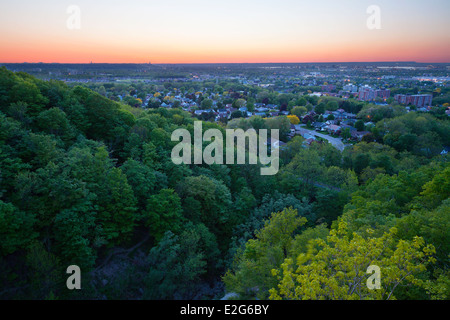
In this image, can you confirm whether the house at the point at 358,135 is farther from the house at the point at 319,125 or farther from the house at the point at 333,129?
the house at the point at 319,125

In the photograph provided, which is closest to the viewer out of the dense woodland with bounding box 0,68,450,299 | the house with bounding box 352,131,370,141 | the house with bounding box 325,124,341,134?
the dense woodland with bounding box 0,68,450,299

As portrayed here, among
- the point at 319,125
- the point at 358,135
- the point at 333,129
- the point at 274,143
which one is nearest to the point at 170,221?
the point at 274,143

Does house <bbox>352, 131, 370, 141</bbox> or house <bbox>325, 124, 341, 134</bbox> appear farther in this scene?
house <bbox>325, 124, 341, 134</bbox>

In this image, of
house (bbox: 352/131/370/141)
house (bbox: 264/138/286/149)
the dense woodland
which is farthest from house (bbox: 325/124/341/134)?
the dense woodland

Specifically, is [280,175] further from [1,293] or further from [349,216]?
[1,293]

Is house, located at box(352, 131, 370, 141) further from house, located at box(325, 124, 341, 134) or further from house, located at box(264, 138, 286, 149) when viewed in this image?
house, located at box(264, 138, 286, 149)

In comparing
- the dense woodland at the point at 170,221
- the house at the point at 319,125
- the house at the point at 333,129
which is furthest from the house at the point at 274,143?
the house at the point at 319,125

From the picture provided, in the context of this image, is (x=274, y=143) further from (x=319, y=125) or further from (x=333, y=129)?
(x=319, y=125)
